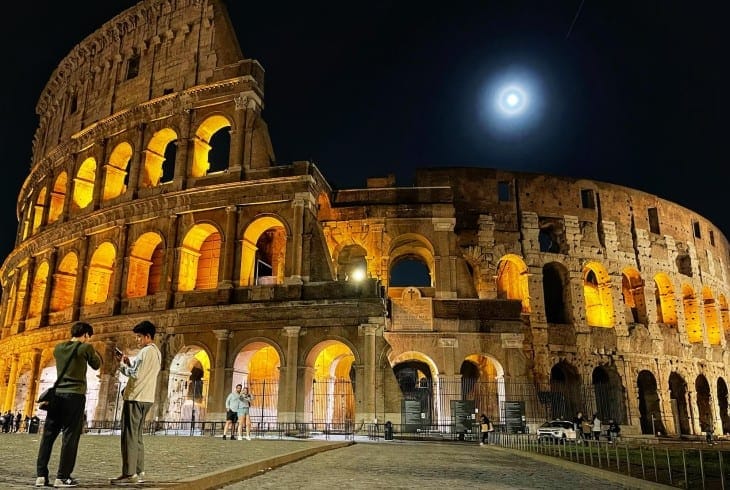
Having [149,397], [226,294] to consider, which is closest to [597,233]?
[226,294]

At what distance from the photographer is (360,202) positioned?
2273 cm

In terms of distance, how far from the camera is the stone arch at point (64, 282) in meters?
23.5

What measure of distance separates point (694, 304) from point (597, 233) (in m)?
7.39

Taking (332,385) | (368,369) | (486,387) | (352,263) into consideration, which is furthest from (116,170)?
(486,387)

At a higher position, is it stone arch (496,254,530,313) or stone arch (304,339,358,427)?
stone arch (496,254,530,313)

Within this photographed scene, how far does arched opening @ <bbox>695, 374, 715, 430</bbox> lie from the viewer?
28234 mm

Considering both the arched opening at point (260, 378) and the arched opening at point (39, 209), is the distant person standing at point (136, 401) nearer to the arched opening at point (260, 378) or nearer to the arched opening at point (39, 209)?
the arched opening at point (260, 378)

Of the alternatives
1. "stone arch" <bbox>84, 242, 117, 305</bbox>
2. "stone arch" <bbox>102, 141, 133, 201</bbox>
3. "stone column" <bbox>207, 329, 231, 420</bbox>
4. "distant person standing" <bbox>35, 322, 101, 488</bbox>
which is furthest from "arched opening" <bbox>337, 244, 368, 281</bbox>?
Result: "distant person standing" <bbox>35, 322, 101, 488</bbox>

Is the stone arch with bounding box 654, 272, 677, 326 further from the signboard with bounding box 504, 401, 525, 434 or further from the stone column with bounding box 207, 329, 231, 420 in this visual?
the stone column with bounding box 207, 329, 231, 420

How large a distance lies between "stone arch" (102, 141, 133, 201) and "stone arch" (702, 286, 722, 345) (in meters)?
29.0

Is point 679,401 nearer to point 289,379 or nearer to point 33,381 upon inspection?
point 289,379

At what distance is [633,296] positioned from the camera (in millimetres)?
27391

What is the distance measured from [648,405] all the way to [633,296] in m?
5.06

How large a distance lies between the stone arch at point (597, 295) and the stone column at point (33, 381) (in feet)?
76.4
